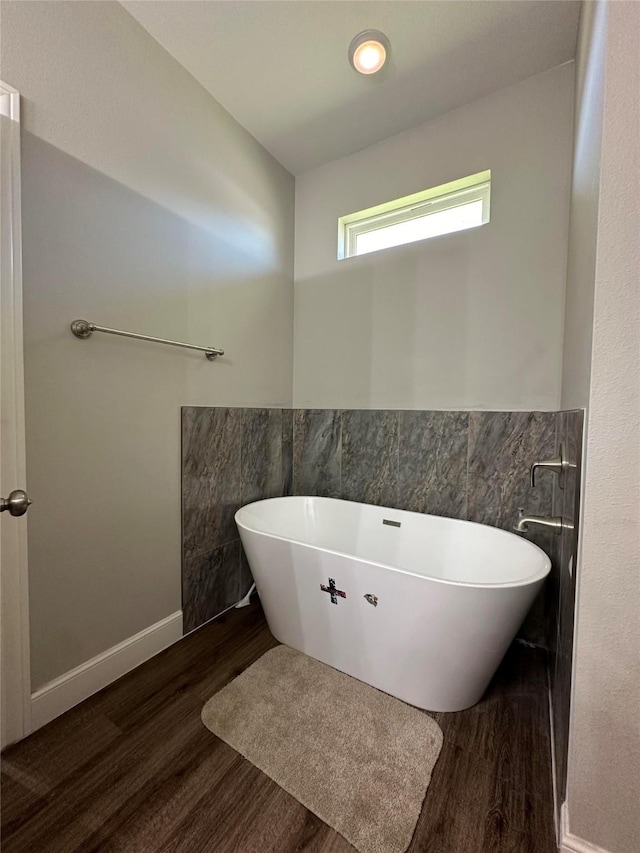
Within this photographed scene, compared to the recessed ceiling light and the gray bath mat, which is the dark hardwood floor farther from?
the recessed ceiling light

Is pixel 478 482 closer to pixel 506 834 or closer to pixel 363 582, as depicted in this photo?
pixel 363 582

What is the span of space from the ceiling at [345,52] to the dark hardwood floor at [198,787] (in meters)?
2.79

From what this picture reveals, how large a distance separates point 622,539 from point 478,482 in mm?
1144

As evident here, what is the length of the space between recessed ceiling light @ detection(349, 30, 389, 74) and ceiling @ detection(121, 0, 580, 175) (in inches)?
1.2

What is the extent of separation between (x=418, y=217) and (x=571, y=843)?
264cm

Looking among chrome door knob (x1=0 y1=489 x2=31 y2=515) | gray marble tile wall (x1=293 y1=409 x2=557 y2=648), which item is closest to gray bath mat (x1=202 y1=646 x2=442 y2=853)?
gray marble tile wall (x1=293 y1=409 x2=557 y2=648)

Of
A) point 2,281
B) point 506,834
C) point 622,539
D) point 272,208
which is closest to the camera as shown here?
point 622,539

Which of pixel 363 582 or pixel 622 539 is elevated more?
pixel 622 539

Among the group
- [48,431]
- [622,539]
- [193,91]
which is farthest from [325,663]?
[193,91]

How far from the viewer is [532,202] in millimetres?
1742

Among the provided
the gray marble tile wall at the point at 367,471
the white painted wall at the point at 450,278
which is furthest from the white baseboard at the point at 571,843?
the white painted wall at the point at 450,278

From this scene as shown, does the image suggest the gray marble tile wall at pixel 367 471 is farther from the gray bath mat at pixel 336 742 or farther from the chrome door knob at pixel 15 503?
the chrome door knob at pixel 15 503

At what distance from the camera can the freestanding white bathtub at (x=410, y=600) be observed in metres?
1.18

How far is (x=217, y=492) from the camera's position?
1929mm
